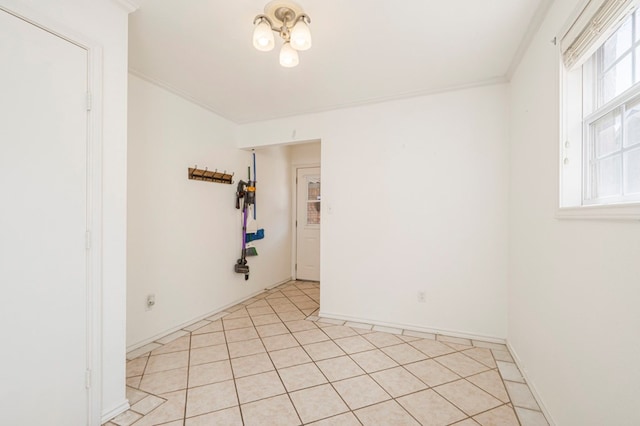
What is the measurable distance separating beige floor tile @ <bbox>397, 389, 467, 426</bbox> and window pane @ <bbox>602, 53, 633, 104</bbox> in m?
1.91

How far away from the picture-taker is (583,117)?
55.6 inches

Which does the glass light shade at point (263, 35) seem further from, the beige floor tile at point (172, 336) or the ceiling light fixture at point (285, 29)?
the beige floor tile at point (172, 336)

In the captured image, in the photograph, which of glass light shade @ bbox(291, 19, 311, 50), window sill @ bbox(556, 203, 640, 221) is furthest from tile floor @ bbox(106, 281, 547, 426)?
glass light shade @ bbox(291, 19, 311, 50)

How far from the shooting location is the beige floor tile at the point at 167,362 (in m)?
2.14

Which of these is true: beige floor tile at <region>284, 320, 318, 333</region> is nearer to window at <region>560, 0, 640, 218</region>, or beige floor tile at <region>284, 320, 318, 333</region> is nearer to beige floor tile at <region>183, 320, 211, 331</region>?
beige floor tile at <region>183, 320, 211, 331</region>

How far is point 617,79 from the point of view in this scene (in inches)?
47.6

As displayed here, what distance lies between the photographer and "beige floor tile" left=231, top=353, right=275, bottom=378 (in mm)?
2094

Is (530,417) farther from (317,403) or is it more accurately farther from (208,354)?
(208,354)

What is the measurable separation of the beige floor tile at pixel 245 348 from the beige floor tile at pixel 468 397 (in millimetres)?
1519

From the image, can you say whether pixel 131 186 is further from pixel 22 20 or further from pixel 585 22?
pixel 585 22

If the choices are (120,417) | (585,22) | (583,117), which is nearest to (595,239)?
(583,117)

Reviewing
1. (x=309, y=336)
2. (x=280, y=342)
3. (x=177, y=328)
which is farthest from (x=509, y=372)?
(x=177, y=328)

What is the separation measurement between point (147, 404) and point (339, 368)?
1351 millimetres

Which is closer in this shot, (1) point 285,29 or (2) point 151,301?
(1) point 285,29
